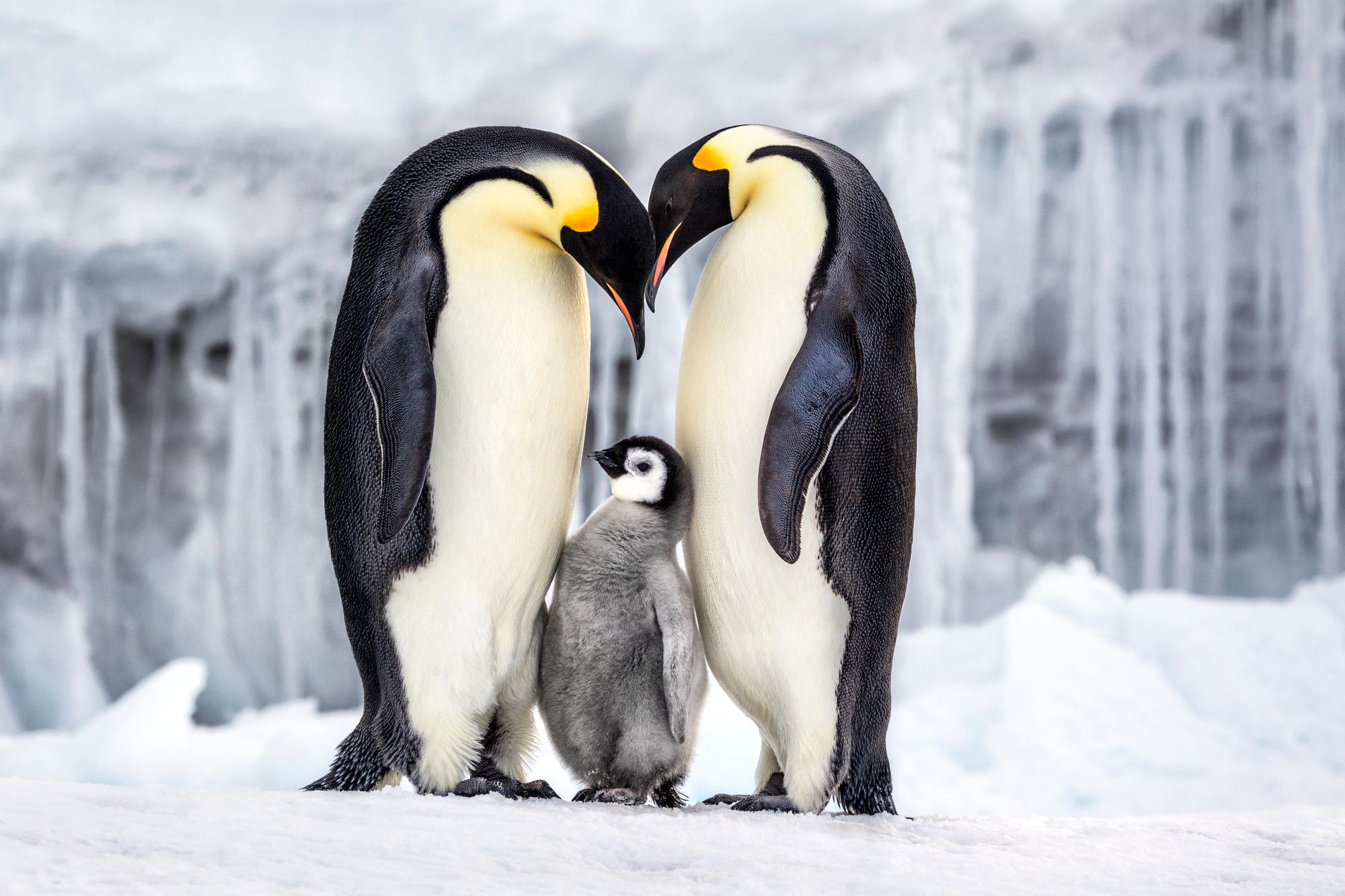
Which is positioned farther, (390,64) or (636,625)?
(390,64)

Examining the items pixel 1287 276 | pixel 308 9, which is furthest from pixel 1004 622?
pixel 308 9

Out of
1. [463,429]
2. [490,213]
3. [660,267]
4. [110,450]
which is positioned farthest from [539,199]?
[110,450]

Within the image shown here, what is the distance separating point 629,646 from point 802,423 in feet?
1.10

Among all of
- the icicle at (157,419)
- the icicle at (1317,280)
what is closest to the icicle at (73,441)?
the icicle at (157,419)

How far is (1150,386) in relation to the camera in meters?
7.10

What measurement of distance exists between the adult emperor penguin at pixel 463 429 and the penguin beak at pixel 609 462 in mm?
42

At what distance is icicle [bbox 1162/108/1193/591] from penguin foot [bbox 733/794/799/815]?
6226 millimetres

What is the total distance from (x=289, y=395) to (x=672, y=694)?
5.80m

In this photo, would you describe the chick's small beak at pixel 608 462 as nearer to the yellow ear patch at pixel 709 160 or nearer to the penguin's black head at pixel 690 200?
the penguin's black head at pixel 690 200

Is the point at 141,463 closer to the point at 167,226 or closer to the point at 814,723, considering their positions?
the point at 167,226

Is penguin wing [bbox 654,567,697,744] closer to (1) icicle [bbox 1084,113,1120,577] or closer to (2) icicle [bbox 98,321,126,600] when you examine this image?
(2) icicle [bbox 98,321,126,600]

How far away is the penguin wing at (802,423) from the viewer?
4.36ft

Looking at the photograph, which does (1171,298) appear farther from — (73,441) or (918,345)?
(73,441)

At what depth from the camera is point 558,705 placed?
146 centimetres
